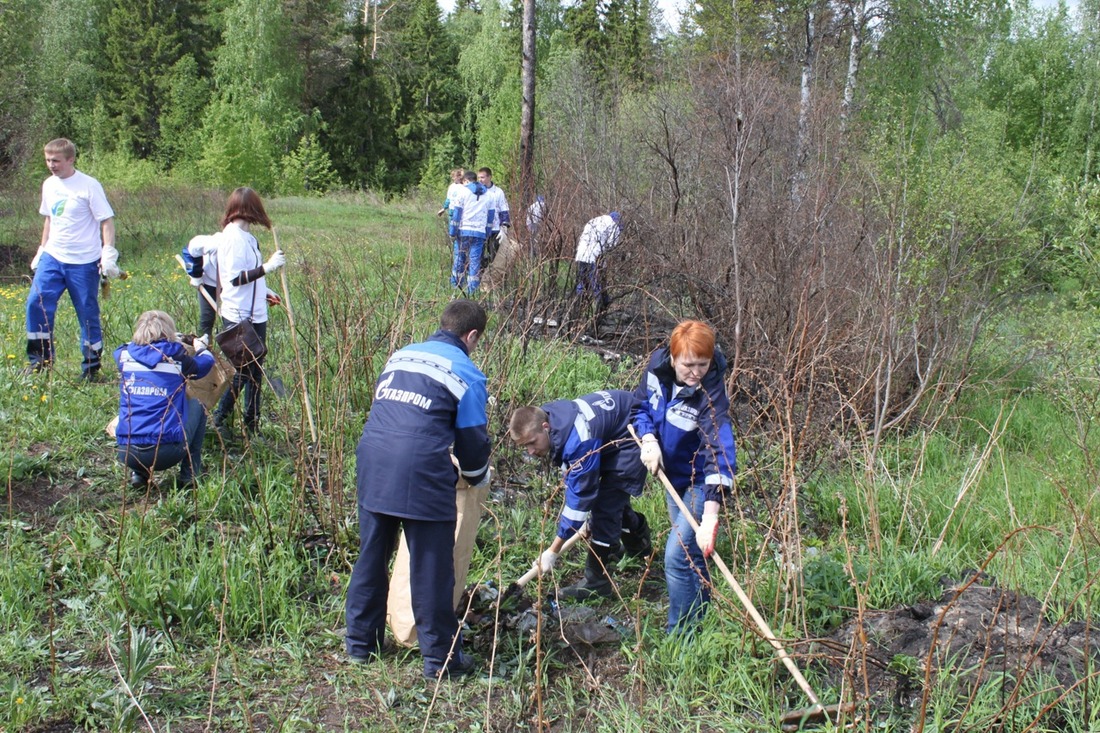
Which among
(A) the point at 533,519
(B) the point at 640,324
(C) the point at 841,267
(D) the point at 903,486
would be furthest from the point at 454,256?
(D) the point at 903,486

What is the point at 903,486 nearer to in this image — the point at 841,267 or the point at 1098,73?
the point at 841,267

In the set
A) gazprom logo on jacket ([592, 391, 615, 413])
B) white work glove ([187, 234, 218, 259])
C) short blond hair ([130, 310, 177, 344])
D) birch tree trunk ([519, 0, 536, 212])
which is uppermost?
birch tree trunk ([519, 0, 536, 212])

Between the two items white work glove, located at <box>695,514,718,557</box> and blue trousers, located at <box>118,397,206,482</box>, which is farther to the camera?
blue trousers, located at <box>118,397,206,482</box>

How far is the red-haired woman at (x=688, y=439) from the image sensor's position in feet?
11.6

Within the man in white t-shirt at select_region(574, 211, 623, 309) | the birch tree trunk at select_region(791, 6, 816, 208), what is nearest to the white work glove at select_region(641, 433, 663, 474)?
the birch tree trunk at select_region(791, 6, 816, 208)

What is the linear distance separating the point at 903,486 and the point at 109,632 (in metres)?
4.13

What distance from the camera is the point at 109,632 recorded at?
137 inches

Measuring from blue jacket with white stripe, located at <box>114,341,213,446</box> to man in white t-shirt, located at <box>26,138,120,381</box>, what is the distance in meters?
1.84

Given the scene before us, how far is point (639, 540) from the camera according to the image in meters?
4.71

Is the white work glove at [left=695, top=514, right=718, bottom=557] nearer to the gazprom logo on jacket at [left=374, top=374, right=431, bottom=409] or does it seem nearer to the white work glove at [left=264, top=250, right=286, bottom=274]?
the gazprom logo on jacket at [left=374, top=374, right=431, bottom=409]

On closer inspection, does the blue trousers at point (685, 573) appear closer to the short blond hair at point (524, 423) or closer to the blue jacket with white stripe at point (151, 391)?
the short blond hair at point (524, 423)

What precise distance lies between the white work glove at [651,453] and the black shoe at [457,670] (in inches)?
41.6

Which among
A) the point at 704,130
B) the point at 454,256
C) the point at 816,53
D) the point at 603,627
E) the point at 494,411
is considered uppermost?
the point at 816,53

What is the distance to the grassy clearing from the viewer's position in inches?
127
